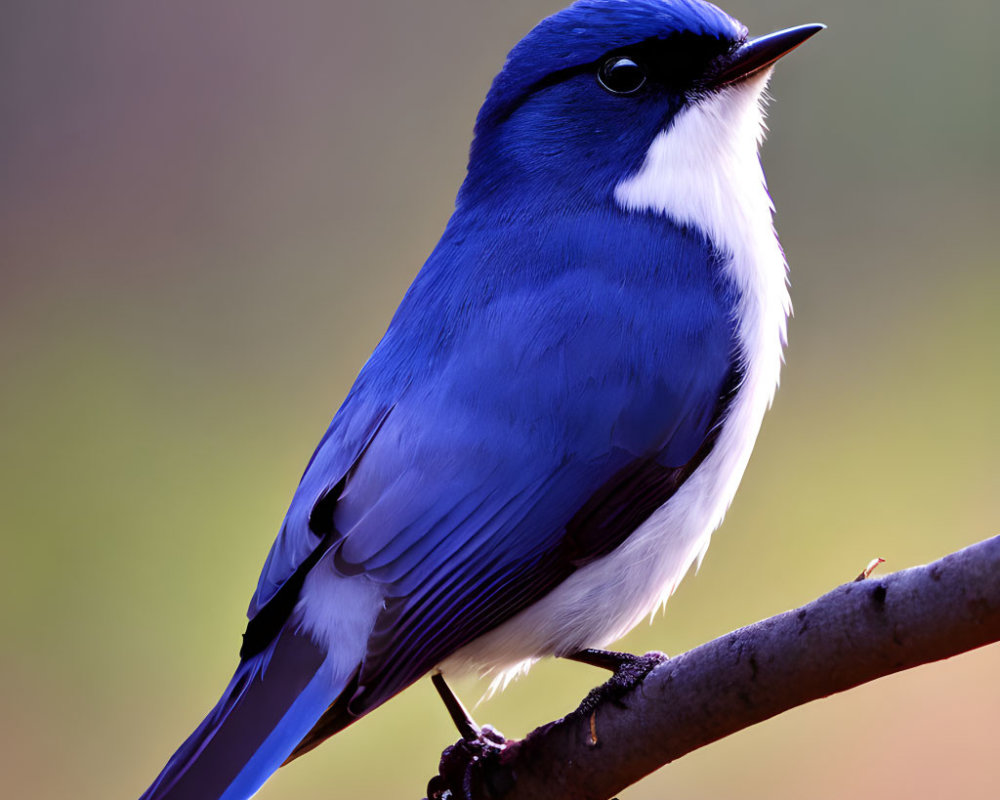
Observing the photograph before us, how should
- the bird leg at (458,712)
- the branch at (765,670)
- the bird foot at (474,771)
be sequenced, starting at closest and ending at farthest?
the branch at (765,670) < the bird foot at (474,771) < the bird leg at (458,712)

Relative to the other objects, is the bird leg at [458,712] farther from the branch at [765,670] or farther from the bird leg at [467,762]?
the branch at [765,670]

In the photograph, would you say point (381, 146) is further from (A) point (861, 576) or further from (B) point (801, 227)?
(A) point (861, 576)

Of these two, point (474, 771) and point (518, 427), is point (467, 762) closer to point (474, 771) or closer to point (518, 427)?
point (474, 771)

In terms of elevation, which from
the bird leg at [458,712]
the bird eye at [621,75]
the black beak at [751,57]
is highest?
the bird eye at [621,75]

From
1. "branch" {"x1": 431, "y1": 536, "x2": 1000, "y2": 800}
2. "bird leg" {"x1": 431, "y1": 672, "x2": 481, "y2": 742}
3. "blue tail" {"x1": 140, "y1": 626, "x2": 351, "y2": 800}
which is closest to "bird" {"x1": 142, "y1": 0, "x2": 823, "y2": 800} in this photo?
"blue tail" {"x1": 140, "y1": 626, "x2": 351, "y2": 800}

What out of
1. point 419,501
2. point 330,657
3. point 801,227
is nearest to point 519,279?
point 419,501

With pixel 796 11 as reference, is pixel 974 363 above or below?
below

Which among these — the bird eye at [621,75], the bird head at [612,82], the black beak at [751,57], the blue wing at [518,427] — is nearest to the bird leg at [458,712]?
the blue wing at [518,427]
